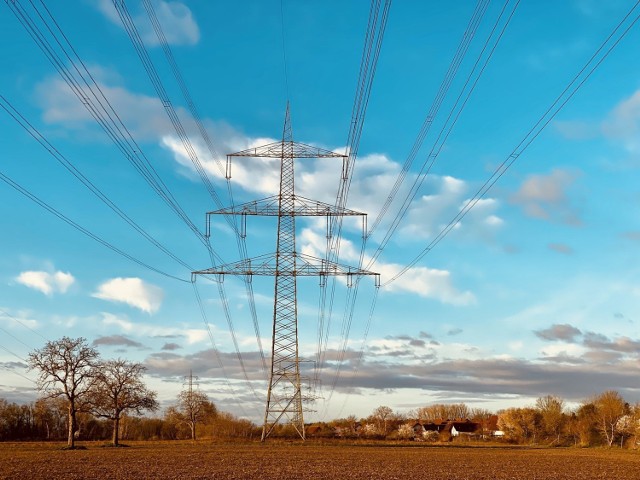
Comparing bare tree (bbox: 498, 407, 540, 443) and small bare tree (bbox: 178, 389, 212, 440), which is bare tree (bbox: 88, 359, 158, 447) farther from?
bare tree (bbox: 498, 407, 540, 443)

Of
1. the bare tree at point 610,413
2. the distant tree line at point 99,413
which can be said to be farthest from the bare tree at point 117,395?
the bare tree at point 610,413

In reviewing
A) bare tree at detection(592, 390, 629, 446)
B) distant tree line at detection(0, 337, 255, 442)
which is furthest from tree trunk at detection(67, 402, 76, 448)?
bare tree at detection(592, 390, 629, 446)

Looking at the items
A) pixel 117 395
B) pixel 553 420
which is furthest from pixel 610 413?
pixel 117 395

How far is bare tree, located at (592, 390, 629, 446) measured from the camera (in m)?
135

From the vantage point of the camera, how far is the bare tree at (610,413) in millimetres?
135125

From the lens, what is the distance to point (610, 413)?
13600 centimetres

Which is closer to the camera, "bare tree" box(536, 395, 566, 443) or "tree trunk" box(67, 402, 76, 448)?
"tree trunk" box(67, 402, 76, 448)

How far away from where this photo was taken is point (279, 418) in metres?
62.7

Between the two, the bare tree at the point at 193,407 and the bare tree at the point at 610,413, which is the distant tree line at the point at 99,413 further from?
the bare tree at the point at 610,413

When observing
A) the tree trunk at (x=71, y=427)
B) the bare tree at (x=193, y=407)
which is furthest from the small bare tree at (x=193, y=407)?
the tree trunk at (x=71, y=427)

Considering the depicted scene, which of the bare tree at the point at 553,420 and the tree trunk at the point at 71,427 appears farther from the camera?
the bare tree at the point at 553,420

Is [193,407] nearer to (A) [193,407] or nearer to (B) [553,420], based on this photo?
(A) [193,407]

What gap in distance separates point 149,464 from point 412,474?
17975 millimetres

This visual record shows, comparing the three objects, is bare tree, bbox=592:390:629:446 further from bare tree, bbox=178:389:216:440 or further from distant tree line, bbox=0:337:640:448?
bare tree, bbox=178:389:216:440
